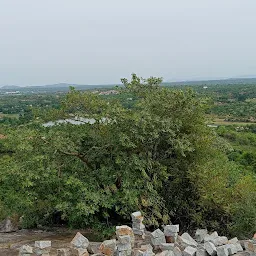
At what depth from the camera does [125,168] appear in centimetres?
1472

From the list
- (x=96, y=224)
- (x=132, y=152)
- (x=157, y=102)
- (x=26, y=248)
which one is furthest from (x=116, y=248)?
(x=157, y=102)

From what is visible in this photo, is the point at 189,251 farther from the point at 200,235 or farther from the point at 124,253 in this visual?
the point at 200,235

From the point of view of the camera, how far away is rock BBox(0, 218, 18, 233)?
15766 mm

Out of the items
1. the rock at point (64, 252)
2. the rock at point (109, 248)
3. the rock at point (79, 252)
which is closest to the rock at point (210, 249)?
the rock at point (109, 248)

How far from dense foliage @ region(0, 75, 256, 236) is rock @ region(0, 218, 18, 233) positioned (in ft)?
1.52

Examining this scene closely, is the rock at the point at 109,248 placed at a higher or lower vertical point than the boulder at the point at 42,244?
lower

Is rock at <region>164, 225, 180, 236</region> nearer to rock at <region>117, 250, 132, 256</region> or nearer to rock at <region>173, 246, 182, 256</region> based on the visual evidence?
rock at <region>173, 246, 182, 256</region>

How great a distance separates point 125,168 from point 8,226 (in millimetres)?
5762

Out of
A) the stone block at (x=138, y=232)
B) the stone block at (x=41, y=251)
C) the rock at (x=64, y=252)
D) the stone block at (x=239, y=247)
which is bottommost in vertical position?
the stone block at (x=239, y=247)

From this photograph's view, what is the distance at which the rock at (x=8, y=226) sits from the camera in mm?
15766

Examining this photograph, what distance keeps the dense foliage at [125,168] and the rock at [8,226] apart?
46cm

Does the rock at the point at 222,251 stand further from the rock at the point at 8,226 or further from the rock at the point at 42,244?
the rock at the point at 8,226

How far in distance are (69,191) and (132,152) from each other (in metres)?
3.03

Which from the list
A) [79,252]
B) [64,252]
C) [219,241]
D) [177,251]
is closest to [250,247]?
[219,241]
